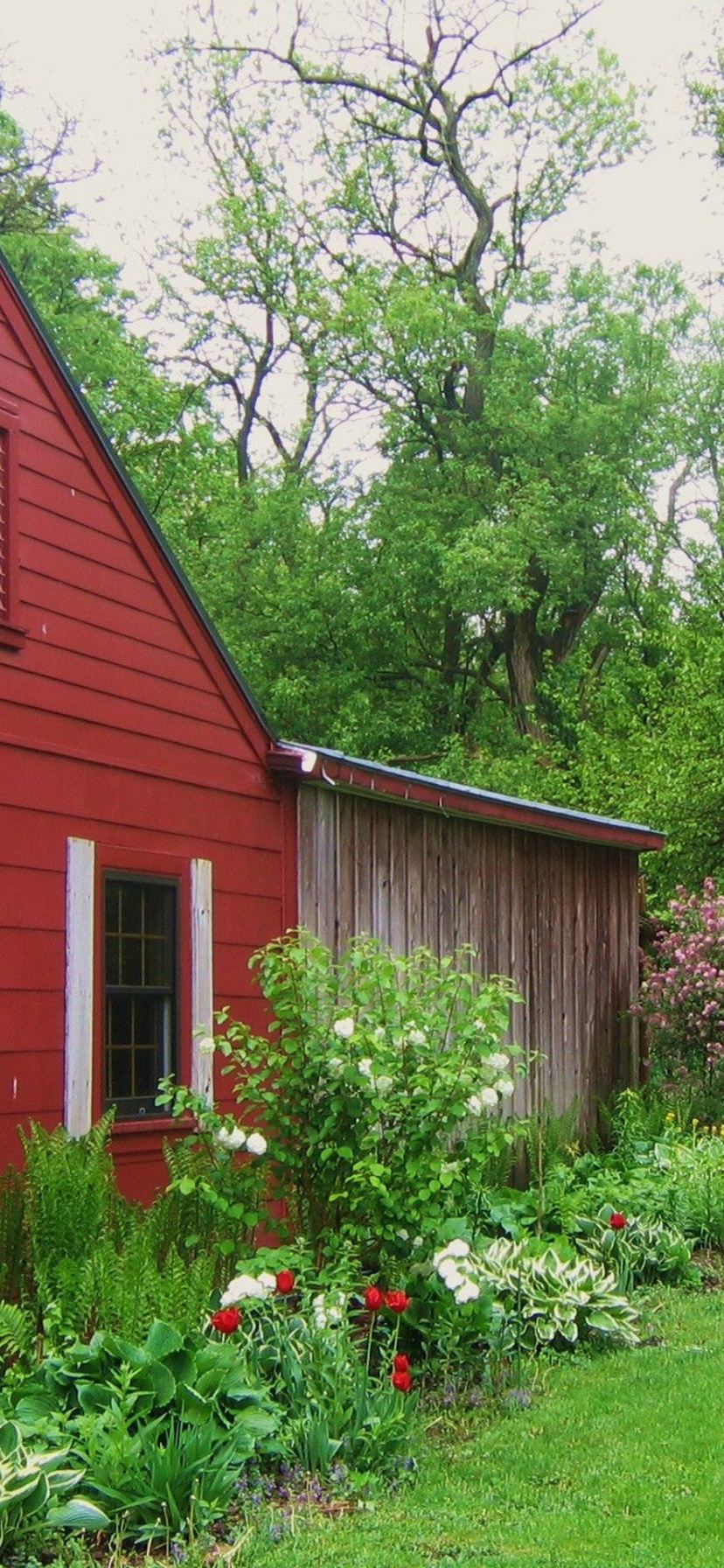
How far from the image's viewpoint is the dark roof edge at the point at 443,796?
33.4 ft

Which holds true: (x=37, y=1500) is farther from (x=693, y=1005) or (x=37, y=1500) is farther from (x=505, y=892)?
(x=693, y=1005)

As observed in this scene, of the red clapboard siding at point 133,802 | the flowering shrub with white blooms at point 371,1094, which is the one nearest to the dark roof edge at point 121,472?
the red clapboard siding at point 133,802

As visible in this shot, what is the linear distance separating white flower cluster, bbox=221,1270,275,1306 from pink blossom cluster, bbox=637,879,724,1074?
8.65m

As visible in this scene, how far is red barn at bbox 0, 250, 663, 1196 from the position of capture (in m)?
8.22

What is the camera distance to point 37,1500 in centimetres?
505

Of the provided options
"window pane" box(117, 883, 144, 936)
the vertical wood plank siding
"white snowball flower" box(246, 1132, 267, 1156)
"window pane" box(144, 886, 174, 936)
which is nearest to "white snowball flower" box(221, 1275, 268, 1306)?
"white snowball flower" box(246, 1132, 267, 1156)

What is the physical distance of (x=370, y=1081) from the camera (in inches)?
298

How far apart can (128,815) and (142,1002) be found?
1.04 metres

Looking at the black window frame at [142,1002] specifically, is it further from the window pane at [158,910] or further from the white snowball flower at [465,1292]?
the white snowball flower at [465,1292]

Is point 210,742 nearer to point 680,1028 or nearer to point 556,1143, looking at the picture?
point 556,1143

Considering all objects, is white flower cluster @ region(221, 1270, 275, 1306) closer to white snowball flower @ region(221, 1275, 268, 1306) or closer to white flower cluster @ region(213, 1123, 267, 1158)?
white snowball flower @ region(221, 1275, 268, 1306)

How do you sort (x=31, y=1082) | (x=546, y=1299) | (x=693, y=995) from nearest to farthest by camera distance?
(x=31, y=1082), (x=546, y=1299), (x=693, y=995)

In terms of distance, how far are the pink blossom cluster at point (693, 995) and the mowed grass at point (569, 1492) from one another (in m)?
6.98

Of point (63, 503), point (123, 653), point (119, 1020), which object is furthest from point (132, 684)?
point (119, 1020)
